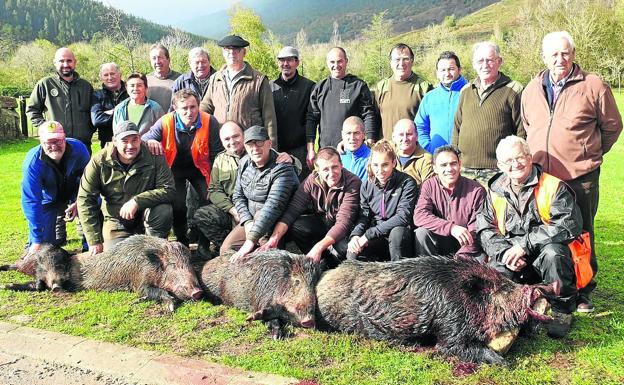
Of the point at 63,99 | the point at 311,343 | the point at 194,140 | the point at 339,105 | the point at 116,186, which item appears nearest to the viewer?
the point at 311,343

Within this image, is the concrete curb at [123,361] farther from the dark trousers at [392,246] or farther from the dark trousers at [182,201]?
the dark trousers at [182,201]

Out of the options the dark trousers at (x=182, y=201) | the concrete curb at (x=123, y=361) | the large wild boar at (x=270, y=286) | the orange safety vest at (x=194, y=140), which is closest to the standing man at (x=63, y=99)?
the orange safety vest at (x=194, y=140)

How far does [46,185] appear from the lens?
21.5 feet

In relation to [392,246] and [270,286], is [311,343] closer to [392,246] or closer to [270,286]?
[270,286]

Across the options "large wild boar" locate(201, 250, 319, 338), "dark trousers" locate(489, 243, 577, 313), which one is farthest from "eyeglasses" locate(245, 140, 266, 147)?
"dark trousers" locate(489, 243, 577, 313)

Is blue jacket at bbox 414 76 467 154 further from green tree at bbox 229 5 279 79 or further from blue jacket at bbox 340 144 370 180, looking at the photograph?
green tree at bbox 229 5 279 79

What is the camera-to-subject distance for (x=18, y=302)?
17.9 feet

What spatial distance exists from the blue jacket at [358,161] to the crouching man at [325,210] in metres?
0.52

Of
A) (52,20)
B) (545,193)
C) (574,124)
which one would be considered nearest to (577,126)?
(574,124)

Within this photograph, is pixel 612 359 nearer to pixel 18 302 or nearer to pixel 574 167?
pixel 574 167

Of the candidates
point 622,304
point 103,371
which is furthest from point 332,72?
point 103,371

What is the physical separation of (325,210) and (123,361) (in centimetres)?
253

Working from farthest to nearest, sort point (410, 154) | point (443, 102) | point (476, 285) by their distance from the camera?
1. point (443, 102)
2. point (410, 154)
3. point (476, 285)

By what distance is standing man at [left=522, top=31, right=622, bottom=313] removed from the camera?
16.4 feet
